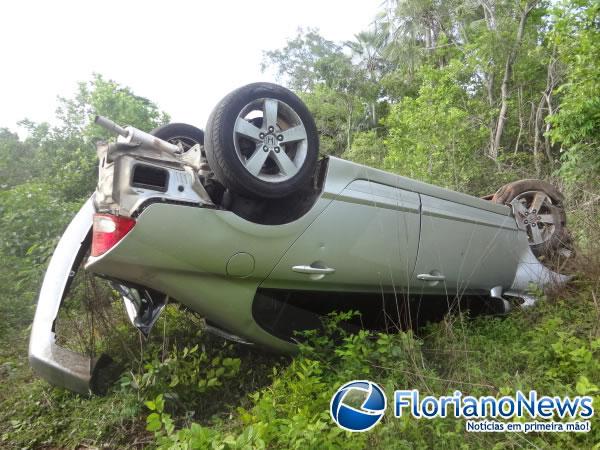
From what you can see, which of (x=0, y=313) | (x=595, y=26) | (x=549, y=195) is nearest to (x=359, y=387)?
(x=549, y=195)

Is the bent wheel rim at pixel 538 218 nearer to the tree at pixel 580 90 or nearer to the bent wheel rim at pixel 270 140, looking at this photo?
the tree at pixel 580 90

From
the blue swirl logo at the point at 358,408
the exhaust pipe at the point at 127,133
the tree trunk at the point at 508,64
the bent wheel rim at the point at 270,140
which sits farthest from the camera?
the tree trunk at the point at 508,64

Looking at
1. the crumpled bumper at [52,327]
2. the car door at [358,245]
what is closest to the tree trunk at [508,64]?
the car door at [358,245]

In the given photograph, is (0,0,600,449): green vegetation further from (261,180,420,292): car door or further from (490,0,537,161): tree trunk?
(261,180,420,292): car door

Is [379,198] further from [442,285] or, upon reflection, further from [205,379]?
[205,379]

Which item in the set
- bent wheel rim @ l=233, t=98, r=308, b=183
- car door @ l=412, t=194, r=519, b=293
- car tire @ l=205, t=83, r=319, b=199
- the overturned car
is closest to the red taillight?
the overturned car

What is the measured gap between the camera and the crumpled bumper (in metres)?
2.30

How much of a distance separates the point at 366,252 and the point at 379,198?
0.37 meters

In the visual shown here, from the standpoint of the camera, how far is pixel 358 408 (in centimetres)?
191

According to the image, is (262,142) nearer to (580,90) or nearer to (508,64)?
(580,90)

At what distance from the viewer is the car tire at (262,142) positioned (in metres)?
2.12

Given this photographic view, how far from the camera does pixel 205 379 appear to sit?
2.64 meters

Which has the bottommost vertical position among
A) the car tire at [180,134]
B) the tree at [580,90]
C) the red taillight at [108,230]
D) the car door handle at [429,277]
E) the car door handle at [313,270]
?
the car door handle at [429,277]

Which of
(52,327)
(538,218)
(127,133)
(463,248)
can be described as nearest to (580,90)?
(538,218)
